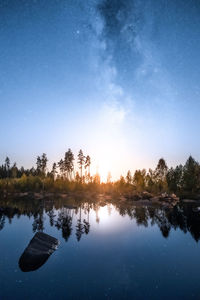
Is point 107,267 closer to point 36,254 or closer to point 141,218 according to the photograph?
point 36,254

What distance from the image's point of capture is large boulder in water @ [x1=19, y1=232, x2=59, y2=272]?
415 inches

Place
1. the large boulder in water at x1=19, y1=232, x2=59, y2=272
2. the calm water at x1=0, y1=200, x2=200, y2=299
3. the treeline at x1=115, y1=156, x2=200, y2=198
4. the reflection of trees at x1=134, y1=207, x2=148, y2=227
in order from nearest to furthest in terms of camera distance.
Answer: the calm water at x1=0, y1=200, x2=200, y2=299 → the large boulder in water at x1=19, y1=232, x2=59, y2=272 → the reflection of trees at x1=134, y1=207, x2=148, y2=227 → the treeline at x1=115, y1=156, x2=200, y2=198

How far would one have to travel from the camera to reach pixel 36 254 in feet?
36.5

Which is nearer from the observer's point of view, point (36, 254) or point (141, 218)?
point (36, 254)

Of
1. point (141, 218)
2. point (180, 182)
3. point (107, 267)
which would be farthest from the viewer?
point (180, 182)

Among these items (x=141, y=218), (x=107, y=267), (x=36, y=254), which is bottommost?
(x=141, y=218)

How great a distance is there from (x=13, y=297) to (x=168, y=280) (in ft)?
28.5

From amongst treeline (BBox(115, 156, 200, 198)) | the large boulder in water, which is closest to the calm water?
the large boulder in water

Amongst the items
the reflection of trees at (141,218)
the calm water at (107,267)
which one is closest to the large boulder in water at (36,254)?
the calm water at (107,267)

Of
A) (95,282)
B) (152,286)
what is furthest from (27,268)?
(152,286)

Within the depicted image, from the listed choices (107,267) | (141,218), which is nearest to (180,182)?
(141,218)

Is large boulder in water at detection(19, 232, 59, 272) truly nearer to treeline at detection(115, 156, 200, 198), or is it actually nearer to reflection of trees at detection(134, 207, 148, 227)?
reflection of trees at detection(134, 207, 148, 227)

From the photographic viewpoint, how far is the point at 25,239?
1608cm

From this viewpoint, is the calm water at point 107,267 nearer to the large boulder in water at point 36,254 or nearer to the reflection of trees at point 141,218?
the large boulder in water at point 36,254
